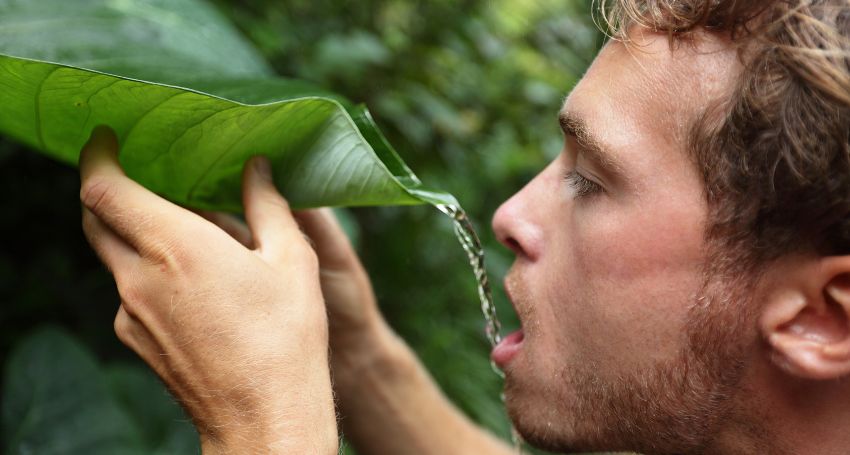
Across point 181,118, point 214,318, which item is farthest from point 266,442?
point 181,118

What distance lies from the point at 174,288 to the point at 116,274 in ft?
0.34

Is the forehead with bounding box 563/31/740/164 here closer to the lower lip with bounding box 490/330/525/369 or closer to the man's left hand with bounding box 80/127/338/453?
the lower lip with bounding box 490/330/525/369

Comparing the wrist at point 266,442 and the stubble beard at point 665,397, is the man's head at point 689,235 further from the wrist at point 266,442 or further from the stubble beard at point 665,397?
the wrist at point 266,442

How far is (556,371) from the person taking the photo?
1.52 meters

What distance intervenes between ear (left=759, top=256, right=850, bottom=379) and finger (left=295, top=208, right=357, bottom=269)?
760 mm


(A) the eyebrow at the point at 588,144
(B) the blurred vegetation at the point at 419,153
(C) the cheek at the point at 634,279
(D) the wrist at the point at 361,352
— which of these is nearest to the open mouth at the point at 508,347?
(C) the cheek at the point at 634,279

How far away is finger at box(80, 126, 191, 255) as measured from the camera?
1.21 m

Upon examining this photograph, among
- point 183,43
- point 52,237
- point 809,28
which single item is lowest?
point 52,237

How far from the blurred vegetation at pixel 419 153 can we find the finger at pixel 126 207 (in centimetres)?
111

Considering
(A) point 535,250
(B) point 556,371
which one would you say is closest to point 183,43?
(A) point 535,250

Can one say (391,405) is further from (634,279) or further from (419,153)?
(419,153)

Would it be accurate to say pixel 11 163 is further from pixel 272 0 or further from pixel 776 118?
pixel 776 118

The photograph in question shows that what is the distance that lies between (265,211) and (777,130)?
2.45 ft

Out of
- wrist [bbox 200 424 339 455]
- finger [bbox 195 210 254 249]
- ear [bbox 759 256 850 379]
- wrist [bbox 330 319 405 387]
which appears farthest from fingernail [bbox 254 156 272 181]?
ear [bbox 759 256 850 379]
